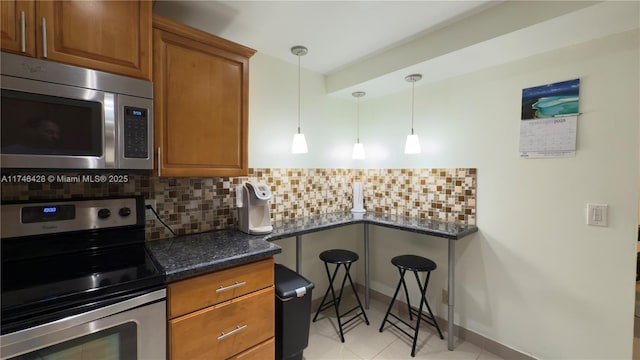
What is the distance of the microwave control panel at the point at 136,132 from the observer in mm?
1271

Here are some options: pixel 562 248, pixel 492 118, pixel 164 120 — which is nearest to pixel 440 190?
pixel 492 118

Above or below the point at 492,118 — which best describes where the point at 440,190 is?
below

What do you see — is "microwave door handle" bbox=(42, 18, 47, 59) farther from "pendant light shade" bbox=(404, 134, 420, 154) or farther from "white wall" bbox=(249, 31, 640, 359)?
"pendant light shade" bbox=(404, 134, 420, 154)

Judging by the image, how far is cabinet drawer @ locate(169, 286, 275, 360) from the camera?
121 centimetres

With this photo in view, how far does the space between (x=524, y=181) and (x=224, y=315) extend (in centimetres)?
203

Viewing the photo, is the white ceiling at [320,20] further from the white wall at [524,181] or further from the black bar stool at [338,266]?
the black bar stool at [338,266]

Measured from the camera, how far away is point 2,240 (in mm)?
1206

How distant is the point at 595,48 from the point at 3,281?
10.0ft

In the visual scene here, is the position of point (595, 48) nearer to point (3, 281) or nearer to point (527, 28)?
point (527, 28)

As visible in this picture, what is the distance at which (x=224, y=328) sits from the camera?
134 centimetres

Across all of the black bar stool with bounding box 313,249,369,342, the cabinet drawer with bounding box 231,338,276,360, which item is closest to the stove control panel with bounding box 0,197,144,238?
the cabinet drawer with bounding box 231,338,276,360

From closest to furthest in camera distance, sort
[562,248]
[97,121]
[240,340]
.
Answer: [97,121], [240,340], [562,248]

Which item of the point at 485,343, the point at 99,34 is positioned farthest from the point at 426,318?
the point at 99,34

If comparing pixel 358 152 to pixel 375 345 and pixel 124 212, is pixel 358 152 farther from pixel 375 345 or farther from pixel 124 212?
pixel 124 212
